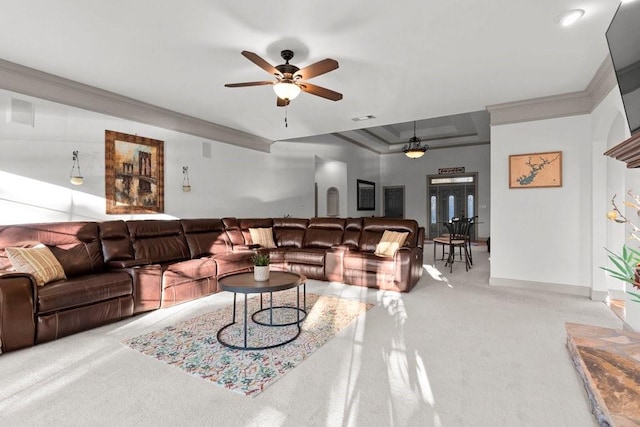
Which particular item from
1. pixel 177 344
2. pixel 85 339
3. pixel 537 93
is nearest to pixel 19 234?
pixel 85 339

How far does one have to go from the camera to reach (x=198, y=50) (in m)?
3.14

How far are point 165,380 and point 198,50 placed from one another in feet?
Answer: 9.25

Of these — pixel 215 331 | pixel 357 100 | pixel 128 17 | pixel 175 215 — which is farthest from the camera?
pixel 175 215

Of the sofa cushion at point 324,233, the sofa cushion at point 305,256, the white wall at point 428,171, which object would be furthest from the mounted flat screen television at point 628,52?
the white wall at point 428,171

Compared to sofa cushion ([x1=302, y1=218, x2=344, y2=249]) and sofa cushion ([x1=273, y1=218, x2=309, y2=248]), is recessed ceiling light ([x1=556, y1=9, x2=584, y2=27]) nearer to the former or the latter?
sofa cushion ([x1=302, y1=218, x2=344, y2=249])

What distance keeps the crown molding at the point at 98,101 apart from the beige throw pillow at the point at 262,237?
70.5 inches

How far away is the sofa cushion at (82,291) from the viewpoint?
2.82 m

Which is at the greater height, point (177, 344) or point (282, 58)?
point (282, 58)

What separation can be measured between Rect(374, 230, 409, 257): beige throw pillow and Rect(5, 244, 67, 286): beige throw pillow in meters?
3.84

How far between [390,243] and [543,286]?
6.93 feet

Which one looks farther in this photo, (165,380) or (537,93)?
(537,93)

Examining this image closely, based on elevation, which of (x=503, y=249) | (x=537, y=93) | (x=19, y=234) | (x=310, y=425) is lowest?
(x=310, y=425)

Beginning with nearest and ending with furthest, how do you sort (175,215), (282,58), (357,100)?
(282,58)
(357,100)
(175,215)

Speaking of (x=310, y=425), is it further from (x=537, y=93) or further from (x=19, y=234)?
(x=537, y=93)
